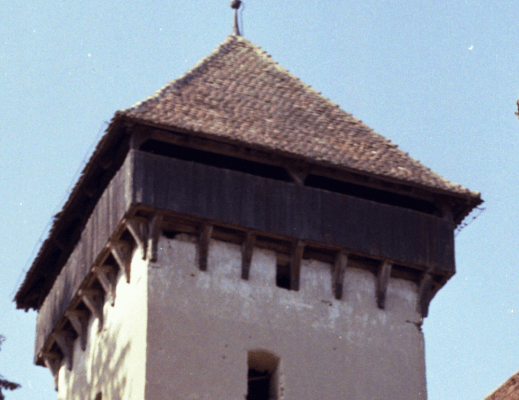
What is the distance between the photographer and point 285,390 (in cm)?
2494

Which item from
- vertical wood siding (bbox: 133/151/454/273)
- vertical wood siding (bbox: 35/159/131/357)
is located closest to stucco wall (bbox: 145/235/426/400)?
vertical wood siding (bbox: 133/151/454/273)

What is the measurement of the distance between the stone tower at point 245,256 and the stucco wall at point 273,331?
2cm

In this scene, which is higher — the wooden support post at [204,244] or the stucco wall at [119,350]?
the wooden support post at [204,244]

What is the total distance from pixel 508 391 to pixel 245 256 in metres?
4.84

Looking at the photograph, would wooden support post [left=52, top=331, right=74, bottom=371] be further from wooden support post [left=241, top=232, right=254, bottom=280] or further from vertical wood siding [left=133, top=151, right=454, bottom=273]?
vertical wood siding [left=133, top=151, right=454, bottom=273]

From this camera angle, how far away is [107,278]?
86.6 feet

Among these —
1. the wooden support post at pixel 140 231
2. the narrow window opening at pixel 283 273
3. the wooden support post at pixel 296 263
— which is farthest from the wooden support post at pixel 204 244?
the wooden support post at pixel 296 263

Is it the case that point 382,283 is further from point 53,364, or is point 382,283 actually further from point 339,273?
Answer: point 53,364

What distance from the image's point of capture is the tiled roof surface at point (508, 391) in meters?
23.7

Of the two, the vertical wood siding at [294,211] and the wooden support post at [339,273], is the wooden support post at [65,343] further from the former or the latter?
the wooden support post at [339,273]

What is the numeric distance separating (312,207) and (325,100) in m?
3.87

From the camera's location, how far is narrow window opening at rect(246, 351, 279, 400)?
82.5ft

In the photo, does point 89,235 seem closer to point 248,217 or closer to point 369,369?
point 248,217

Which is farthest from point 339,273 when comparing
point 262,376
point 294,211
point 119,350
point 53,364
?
point 53,364
